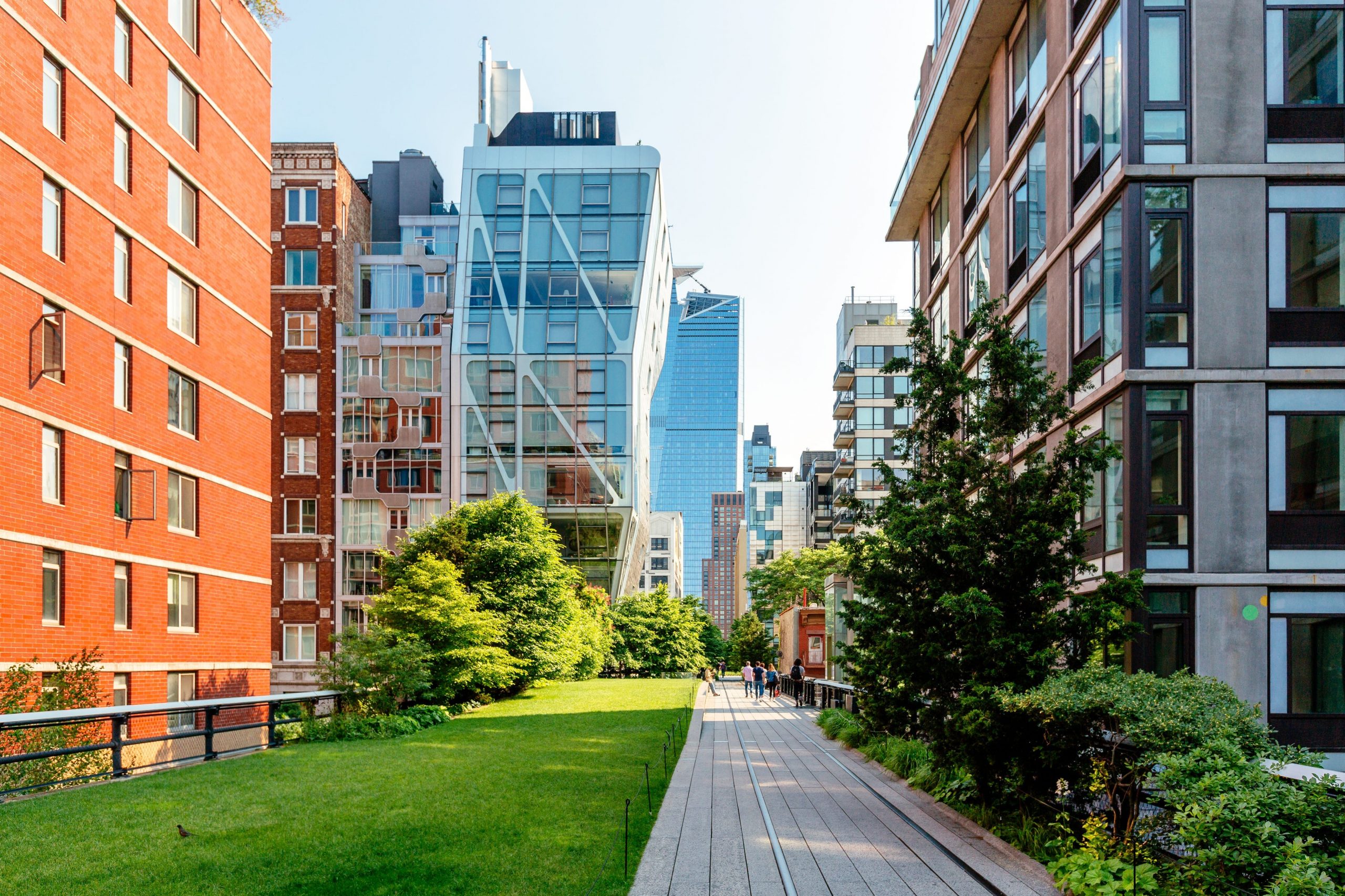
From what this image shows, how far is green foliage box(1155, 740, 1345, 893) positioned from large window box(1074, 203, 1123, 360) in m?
11.9

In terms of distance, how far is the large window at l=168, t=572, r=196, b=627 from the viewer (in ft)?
88.8

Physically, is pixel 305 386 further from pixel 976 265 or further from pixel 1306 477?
pixel 1306 477

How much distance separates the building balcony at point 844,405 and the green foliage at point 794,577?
9721 mm

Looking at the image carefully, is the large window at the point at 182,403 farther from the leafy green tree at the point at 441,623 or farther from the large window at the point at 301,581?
the large window at the point at 301,581

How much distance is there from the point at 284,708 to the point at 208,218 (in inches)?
512

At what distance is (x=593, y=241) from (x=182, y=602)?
147 ft

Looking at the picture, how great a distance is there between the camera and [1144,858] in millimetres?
9141

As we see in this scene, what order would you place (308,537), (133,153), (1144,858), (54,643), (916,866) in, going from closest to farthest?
(1144,858)
(916,866)
(54,643)
(133,153)
(308,537)

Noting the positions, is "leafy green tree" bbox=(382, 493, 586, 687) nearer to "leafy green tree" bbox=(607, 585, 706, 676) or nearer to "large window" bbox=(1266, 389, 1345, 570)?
"large window" bbox=(1266, 389, 1345, 570)

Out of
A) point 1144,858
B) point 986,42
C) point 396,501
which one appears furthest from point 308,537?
point 1144,858

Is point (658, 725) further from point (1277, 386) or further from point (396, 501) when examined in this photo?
point (396, 501)

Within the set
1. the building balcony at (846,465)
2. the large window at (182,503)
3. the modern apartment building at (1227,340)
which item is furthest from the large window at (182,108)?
the building balcony at (846,465)

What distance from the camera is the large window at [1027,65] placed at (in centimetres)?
2322

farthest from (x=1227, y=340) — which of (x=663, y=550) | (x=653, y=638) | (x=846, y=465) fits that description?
(x=663, y=550)
